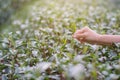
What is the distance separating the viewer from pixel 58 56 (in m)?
2.76

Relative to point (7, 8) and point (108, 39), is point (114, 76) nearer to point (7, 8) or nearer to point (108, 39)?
point (108, 39)

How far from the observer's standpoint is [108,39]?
2.91 meters

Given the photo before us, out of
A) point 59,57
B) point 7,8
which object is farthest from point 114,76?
point 7,8

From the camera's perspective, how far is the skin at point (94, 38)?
2869 mm

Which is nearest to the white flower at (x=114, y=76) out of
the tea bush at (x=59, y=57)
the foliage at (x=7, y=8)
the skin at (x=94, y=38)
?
the tea bush at (x=59, y=57)

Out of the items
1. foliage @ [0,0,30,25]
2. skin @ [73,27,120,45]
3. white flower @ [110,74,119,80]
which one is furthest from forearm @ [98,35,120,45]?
foliage @ [0,0,30,25]

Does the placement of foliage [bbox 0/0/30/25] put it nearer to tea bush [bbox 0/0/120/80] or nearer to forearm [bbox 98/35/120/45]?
tea bush [bbox 0/0/120/80]

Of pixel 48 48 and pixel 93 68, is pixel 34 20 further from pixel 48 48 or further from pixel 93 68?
pixel 93 68

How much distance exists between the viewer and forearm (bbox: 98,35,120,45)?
2.87m

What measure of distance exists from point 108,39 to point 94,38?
5.2 inches

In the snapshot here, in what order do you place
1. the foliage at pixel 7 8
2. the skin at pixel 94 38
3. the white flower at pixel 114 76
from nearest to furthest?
1. the white flower at pixel 114 76
2. the skin at pixel 94 38
3. the foliage at pixel 7 8

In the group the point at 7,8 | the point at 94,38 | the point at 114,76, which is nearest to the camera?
the point at 114,76

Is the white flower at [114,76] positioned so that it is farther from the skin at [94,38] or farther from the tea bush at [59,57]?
the skin at [94,38]

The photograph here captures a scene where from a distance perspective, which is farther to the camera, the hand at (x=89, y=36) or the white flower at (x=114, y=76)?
the hand at (x=89, y=36)
